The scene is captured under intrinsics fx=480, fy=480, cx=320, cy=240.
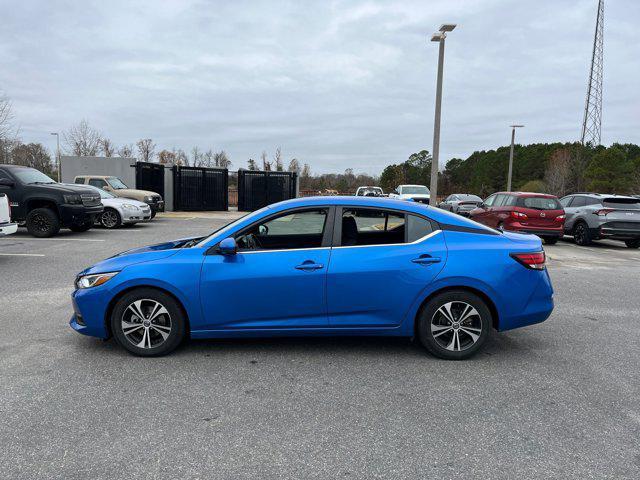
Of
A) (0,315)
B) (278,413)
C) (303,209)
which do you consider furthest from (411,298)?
(0,315)

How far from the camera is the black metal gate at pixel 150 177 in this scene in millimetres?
25266

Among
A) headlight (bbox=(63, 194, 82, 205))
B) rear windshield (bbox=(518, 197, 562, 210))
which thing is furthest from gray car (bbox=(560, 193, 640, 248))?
headlight (bbox=(63, 194, 82, 205))

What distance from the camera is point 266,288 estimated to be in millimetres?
4262

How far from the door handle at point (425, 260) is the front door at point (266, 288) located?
81 centimetres

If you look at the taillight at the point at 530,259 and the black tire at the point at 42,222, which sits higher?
the taillight at the point at 530,259

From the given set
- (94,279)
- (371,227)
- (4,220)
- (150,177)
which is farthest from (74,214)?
(150,177)

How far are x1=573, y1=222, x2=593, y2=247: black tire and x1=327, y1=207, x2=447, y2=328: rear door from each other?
12.3m

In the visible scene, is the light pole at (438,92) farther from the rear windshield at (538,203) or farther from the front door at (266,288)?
the front door at (266,288)

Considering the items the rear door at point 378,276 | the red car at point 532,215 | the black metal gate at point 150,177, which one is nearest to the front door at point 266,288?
the rear door at point 378,276

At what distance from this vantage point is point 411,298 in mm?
4328

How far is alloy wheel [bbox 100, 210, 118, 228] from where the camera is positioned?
53.4ft

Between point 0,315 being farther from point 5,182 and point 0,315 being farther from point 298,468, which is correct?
point 5,182

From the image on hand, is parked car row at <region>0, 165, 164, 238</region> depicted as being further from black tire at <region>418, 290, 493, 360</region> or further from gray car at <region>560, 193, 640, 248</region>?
gray car at <region>560, 193, 640, 248</region>

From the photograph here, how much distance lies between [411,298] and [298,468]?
2.00 m
